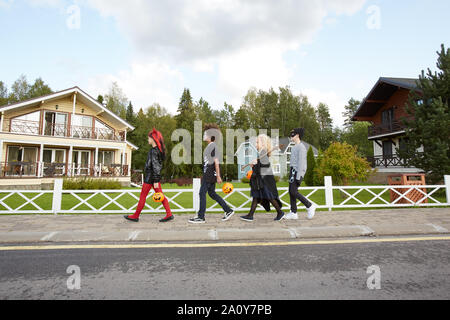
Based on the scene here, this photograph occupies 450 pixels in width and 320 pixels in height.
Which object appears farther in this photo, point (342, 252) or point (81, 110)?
point (81, 110)

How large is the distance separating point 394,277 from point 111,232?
167 inches

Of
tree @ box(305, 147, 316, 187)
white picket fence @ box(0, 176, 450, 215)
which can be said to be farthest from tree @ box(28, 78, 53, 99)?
tree @ box(305, 147, 316, 187)

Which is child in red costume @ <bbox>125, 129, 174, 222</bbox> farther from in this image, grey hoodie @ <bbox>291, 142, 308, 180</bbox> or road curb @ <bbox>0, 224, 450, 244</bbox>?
grey hoodie @ <bbox>291, 142, 308, 180</bbox>

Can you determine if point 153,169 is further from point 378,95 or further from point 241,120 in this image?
point 241,120

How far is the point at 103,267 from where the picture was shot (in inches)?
111

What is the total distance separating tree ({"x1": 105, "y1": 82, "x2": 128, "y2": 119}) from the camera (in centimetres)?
3959

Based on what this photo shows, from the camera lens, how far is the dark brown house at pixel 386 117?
21969mm

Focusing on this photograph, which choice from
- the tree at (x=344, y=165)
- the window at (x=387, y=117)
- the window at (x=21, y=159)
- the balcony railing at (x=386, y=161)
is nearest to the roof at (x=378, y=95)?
the window at (x=387, y=117)

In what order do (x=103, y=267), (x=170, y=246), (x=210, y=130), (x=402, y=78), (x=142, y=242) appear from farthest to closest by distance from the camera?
(x=402, y=78), (x=210, y=130), (x=142, y=242), (x=170, y=246), (x=103, y=267)

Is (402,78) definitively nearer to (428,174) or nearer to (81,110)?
(428,174)

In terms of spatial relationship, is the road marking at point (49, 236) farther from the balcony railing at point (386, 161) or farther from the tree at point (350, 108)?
the tree at point (350, 108)

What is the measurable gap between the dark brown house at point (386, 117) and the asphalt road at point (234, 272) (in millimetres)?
21995

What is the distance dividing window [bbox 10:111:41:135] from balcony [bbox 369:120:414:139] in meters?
31.1
